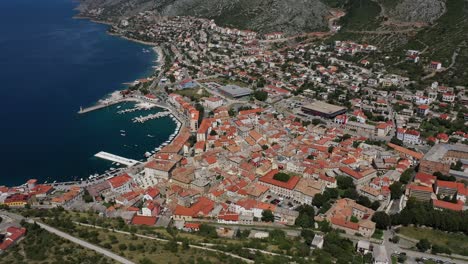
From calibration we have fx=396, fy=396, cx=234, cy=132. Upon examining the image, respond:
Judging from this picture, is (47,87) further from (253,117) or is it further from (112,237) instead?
(112,237)

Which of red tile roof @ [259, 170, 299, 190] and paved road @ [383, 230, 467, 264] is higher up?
red tile roof @ [259, 170, 299, 190]

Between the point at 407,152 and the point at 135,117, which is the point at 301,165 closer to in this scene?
the point at 407,152

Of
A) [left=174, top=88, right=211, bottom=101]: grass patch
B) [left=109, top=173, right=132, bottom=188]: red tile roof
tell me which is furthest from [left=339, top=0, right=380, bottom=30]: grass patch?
[left=109, top=173, right=132, bottom=188]: red tile roof

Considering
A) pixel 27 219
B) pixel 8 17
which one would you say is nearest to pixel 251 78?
pixel 27 219

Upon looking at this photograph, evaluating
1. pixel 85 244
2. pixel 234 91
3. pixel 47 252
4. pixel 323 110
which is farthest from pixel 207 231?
pixel 234 91

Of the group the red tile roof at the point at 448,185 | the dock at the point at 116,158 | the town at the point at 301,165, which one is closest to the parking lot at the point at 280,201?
the town at the point at 301,165

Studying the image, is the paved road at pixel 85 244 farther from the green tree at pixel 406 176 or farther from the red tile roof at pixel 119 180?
the green tree at pixel 406 176

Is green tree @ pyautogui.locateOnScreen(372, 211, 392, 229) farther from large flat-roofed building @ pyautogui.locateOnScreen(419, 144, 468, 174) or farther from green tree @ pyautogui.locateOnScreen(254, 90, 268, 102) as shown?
green tree @ pyautogui.locateOnScreen(254, 90, 268, 102)
